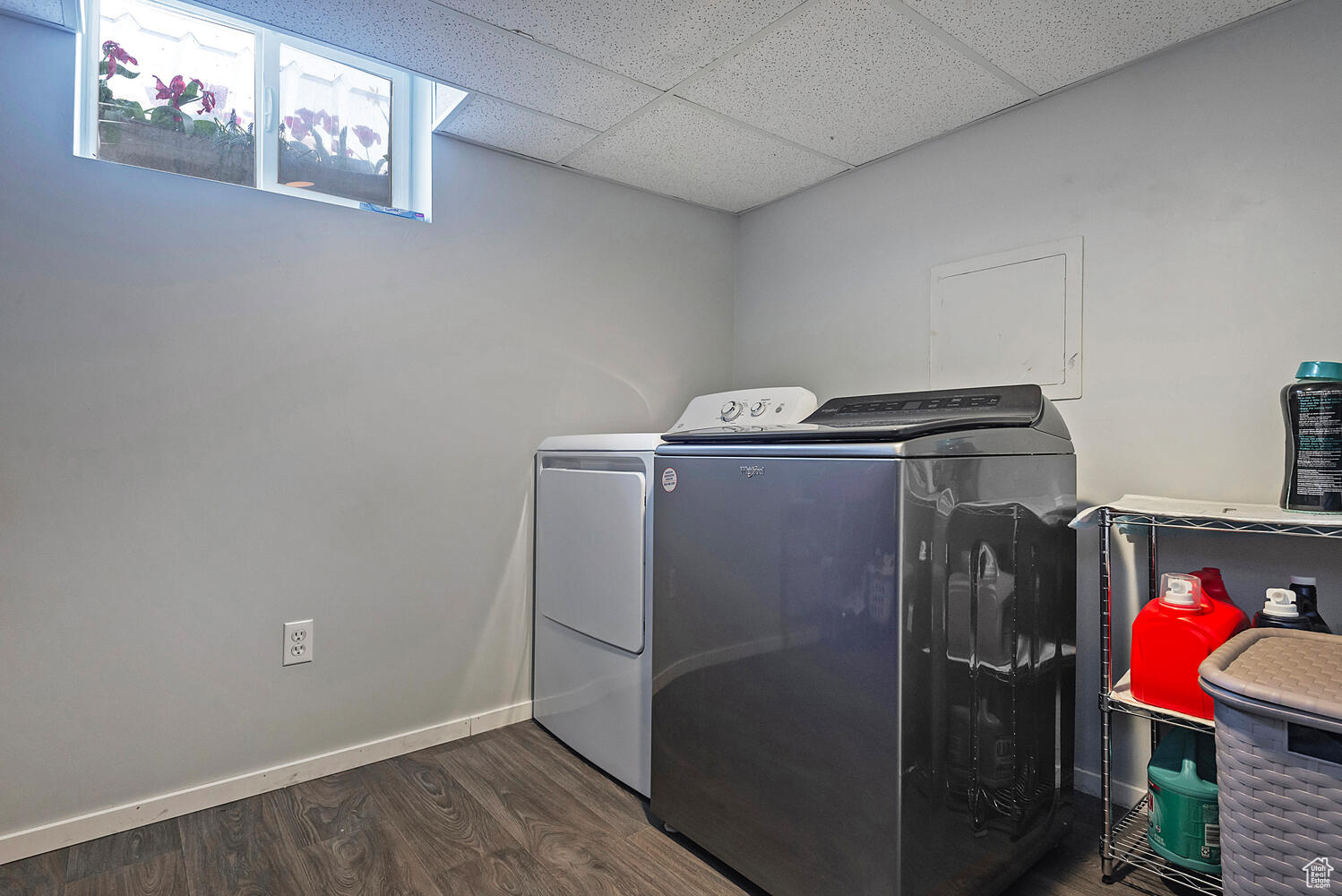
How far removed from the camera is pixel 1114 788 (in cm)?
175

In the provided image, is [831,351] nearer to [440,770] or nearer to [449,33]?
[449,33]

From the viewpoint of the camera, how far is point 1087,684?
181cm

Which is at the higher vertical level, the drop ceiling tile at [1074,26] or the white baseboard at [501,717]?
the drop ceiling tile at [1074,26]

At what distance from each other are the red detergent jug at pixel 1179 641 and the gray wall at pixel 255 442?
1.73 m

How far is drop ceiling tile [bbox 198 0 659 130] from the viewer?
1.55 metres

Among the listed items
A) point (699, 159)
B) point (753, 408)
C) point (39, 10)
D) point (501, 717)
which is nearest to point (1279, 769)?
point (753, 408)

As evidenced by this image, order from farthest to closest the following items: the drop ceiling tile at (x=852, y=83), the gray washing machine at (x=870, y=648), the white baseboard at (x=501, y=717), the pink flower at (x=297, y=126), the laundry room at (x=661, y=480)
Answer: the white baseboard at (x=501, y=717)
the pink flower at (x=297, y=126)
the drop ceiling tile at (x=852, y=83)
the laundry room at (x=661, y=480)
the gray washing machine at (x=870, y=648)

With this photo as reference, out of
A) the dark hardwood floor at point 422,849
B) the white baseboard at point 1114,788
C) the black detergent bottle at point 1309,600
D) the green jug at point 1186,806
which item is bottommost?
the dark hardwood floor at point 422,849

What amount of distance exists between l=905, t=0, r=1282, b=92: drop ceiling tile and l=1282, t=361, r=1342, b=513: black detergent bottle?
0.81m

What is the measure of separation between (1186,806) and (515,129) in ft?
7.86

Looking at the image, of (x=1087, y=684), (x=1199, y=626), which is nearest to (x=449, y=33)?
(x=1199, y=626)

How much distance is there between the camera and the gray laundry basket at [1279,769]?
101cm

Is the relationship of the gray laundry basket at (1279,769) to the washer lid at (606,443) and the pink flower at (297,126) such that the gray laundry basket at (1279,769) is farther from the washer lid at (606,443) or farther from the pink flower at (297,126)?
the pink flower at (297,126)

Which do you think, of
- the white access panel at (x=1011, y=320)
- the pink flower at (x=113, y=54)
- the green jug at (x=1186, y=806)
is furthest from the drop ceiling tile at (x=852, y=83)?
the green jug at (x=1186, y=806)
